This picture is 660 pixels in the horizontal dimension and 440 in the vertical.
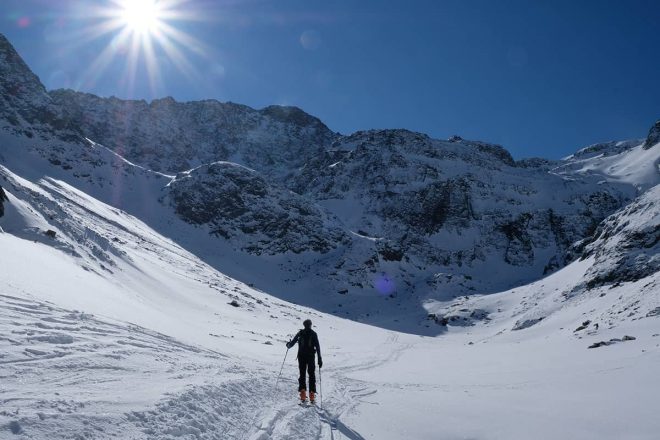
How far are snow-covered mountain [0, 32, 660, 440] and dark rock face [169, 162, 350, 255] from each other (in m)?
0.47

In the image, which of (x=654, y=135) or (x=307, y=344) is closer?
(x=307, y=344)

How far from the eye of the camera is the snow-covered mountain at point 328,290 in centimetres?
799

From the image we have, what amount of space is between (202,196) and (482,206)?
6941 cm

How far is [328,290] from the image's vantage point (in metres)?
75.8

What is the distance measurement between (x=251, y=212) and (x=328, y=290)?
32249 millimetres

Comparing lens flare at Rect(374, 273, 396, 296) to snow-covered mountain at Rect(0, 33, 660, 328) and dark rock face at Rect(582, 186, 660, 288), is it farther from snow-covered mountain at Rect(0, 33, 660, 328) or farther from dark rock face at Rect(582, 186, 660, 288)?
dark rock face at Rect(582, 186, 660, 288)

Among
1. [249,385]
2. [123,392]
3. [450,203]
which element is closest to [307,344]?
[249,385]

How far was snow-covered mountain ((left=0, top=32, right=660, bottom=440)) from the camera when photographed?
799 centimetres

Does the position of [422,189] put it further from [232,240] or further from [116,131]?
[116,131]

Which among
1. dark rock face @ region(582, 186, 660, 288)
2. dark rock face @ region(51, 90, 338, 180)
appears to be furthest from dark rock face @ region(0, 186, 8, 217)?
dark rock face @ region(51, 90, 338, 180)

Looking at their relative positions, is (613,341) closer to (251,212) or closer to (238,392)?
(238,392)

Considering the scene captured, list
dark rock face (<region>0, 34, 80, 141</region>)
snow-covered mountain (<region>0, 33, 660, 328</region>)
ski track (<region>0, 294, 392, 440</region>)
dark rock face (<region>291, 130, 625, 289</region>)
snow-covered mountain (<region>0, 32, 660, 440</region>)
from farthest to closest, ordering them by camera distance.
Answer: dark rock face (<region>291, 130, 625, 289</region>) → dark rock face (<region>0, 34, 80, 141</region>) → snow-covered mountain (<region>0, 33, 660, 328</region>) → snow-covered mountain (<region>0, 32, 660, 440</region>) → ski track (<region>0, 294, 392, 440</region>)

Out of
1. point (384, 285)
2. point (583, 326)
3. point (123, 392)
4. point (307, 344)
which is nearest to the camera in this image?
point (123, 392)

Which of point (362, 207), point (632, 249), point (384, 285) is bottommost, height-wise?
point (632, 249)
